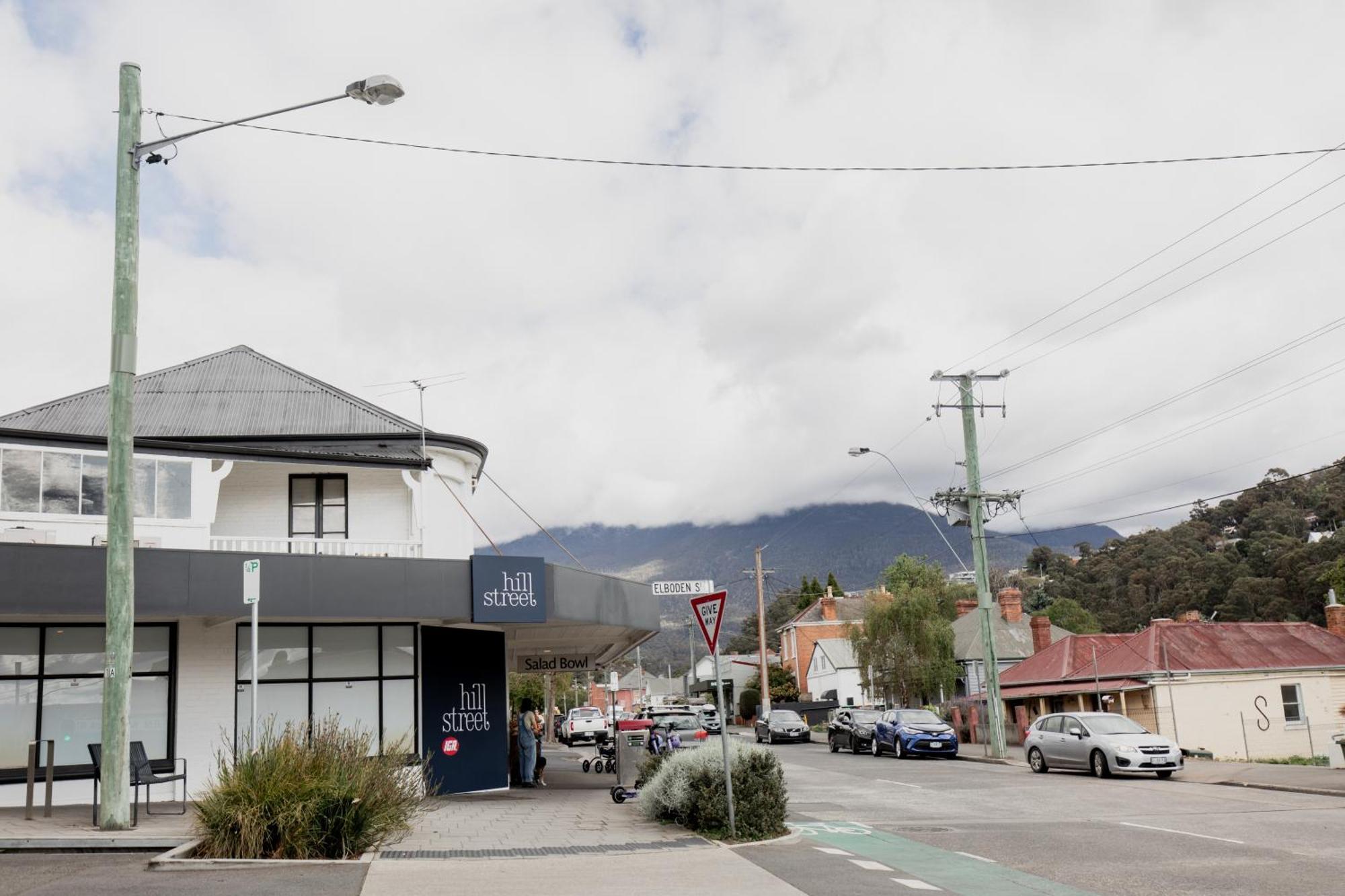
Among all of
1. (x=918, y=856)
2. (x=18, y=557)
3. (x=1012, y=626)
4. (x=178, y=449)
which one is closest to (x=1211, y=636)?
(x=1012, y=626)

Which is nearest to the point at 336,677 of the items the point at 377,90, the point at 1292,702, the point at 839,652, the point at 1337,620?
the point at 377,90

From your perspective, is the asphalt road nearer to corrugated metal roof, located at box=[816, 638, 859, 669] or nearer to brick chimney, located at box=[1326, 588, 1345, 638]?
brick chimney, located at box=[1326, 588, 1345, 638]

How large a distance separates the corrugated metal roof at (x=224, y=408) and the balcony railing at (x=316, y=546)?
2462 mm

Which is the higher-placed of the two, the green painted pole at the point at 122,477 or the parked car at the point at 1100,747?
the green painted pole at the point at 122,477

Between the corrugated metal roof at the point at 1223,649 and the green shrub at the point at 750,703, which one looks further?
the green shrub at the point at 750,703

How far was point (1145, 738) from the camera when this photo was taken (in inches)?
949

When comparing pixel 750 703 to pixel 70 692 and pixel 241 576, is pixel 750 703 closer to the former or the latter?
pixel 70 692

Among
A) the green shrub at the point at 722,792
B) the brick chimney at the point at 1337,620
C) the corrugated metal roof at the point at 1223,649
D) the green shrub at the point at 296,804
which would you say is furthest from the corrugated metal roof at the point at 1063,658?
the green shrub at the point at 296,804

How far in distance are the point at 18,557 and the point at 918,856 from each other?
12534 millimetres

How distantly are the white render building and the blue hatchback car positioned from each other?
525 inches

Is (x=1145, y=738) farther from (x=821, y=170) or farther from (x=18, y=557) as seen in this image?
(x=18, y=557)

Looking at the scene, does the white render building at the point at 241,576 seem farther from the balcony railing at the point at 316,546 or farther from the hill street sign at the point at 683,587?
the hill street sign at the point at 683,587

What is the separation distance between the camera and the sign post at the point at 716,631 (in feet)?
45.3

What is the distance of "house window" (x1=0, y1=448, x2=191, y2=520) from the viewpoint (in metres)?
18.6
